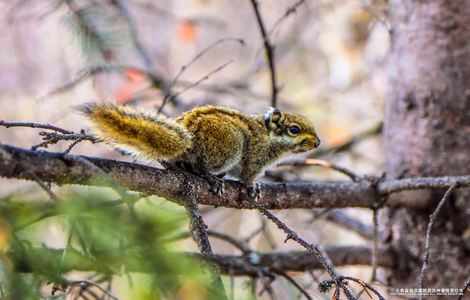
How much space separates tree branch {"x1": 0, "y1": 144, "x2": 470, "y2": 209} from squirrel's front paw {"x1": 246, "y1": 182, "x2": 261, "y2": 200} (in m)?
0.02

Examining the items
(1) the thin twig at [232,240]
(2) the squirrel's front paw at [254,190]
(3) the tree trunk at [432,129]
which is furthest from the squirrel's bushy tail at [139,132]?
(3) the tree trunk at [432,129]

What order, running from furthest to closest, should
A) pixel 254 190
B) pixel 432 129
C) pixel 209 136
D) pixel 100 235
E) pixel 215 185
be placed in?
pixel 432 129
pixel 254 190
pixel 209 136
pixel 215 185
pixel 100 235

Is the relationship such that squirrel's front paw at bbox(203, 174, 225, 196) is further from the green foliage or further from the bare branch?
the bare branch

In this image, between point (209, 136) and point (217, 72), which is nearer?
point (209, 136)

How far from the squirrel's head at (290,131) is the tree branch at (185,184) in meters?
0.25

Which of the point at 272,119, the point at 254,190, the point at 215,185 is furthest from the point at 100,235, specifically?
the point at 272,119

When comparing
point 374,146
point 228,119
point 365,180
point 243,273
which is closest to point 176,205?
point 228,119

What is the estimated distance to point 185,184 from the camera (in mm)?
1744

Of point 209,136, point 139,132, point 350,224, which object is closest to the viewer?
point 139,132

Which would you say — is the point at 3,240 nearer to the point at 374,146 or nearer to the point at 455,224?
the point at 455,224

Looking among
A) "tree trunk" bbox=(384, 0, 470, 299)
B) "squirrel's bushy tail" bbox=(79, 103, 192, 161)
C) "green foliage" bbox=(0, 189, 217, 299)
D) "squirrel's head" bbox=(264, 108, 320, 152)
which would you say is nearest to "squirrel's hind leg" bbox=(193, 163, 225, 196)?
"squirrel's bushy tail" bbox=(79, 103, 192, 161)

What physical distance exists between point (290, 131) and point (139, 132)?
3.43 ft

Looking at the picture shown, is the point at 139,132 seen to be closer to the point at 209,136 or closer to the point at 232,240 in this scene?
the point at 209,136

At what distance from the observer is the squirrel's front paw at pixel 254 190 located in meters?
2.18
